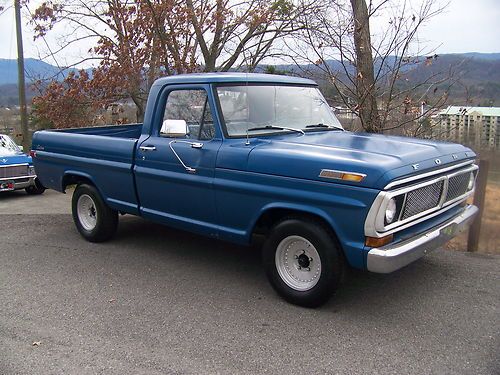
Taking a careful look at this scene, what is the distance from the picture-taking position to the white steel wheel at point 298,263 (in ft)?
13.3

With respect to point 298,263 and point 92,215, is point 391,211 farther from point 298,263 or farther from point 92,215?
point 92,215

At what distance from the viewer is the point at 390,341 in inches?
139

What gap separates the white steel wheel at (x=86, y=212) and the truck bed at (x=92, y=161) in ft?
1.06

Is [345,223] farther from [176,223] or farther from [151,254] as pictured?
[151,254]

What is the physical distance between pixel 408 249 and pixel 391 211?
0.34 meters

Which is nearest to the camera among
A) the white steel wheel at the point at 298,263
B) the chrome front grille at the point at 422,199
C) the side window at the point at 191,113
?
the chrome front grille at the point at 422,199

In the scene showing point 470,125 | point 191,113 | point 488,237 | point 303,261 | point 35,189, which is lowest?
point 35,189

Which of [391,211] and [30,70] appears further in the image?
[30,70]

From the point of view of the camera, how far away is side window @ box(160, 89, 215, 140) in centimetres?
470

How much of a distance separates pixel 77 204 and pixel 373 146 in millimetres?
4060

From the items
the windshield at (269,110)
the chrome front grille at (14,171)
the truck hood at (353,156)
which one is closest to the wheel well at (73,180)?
the windshield at (269,110)

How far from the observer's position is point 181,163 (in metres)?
4.73

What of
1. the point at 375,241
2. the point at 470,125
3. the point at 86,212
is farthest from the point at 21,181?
the point at 375,241

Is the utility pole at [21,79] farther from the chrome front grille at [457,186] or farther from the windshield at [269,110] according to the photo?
the chrome front grille at [457,186]
